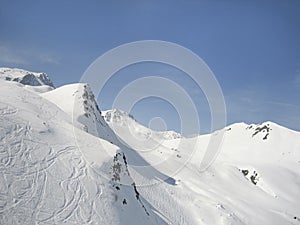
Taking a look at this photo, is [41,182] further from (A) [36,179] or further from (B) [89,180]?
(B) [89,180]

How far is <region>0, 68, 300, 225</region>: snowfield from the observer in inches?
631

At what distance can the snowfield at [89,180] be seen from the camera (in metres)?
16.0

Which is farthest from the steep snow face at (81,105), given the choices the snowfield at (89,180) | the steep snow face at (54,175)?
the steep snow face at (54,175)

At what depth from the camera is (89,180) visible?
18859mm

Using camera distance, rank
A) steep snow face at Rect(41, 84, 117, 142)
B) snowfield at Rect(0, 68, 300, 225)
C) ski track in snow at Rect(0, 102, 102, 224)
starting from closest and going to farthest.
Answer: ski track in snow at Rect(0, 102, 102, 224)
snowfield at Rect(0, 68, 300, 225)
steep snow face at Rect(41, 84, 117, 142)

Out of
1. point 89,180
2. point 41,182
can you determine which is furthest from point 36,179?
point 89,180

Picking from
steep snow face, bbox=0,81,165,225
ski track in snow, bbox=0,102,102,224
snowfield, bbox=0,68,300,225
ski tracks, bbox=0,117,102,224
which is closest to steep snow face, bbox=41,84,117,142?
snowfield, bbox=0,68,300,225

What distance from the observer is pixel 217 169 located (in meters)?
57.2

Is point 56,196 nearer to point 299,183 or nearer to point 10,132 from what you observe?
point 10,132

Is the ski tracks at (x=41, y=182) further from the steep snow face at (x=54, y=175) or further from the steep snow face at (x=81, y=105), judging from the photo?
the steep snow face at (x=81, y=105)

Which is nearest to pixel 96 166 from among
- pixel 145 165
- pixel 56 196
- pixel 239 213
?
pixel 56 196

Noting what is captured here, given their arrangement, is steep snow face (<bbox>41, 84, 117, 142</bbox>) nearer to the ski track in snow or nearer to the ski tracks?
the ski track in snow

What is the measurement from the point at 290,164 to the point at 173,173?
176 ft

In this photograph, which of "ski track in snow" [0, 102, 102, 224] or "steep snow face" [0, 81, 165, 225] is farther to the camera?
"steep snow face" [0, 81, 165, 225]
